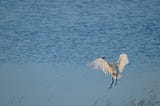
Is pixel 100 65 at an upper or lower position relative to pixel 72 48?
lower

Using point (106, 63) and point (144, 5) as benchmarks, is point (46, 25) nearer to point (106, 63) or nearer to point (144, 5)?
point (106, 63)

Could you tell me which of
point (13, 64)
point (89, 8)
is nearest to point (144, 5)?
point (89, 8)

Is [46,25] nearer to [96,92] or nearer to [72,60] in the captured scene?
[72,60]

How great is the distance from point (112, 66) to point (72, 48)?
0.27 meters

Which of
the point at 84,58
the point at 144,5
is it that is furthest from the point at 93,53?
the point at 144,5

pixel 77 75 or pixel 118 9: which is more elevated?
pixel 118 9

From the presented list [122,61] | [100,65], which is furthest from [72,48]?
[122,61]

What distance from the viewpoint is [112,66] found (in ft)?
6.53

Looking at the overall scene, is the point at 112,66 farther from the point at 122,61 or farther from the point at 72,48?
the point at 72,48

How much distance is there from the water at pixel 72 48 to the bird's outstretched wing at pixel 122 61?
3 cm

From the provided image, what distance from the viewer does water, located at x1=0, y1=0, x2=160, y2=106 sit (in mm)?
1939

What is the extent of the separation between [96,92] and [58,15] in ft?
1.73

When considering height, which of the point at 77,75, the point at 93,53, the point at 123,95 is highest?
the point at 93,53

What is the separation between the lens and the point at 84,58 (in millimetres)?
1993
